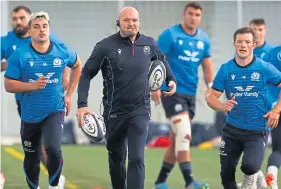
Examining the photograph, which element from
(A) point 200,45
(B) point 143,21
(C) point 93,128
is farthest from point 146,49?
(B) point 143,21

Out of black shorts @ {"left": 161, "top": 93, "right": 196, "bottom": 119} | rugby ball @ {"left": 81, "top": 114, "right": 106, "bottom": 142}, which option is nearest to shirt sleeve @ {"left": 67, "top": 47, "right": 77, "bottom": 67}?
rugby ball @ {"left": 81, "top": 114, "right": 106, "bottom": 142}

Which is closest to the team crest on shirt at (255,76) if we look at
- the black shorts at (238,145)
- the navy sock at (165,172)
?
the black shorts at (238,145)

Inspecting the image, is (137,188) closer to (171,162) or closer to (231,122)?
(231,122)

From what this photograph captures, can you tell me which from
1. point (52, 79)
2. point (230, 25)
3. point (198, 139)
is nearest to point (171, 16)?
point (230, 25)

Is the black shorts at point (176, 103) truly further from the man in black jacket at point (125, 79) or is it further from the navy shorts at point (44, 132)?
the man in black jacket at point (125, 79)

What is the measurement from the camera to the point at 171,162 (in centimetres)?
1302

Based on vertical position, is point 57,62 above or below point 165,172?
above

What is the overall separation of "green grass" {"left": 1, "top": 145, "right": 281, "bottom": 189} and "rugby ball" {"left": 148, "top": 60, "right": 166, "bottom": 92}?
3.07 m

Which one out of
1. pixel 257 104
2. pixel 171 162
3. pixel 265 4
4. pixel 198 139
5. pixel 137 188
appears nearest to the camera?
pixel 137 188

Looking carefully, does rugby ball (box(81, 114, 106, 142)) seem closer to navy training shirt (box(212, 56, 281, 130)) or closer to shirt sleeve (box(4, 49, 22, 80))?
shirt sleeve (box(4, 49, 22, 80))

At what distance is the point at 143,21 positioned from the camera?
74.6 ft

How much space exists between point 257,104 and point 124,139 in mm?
1524

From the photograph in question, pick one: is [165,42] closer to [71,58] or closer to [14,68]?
[71,58]

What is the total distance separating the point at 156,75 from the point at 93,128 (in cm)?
93
